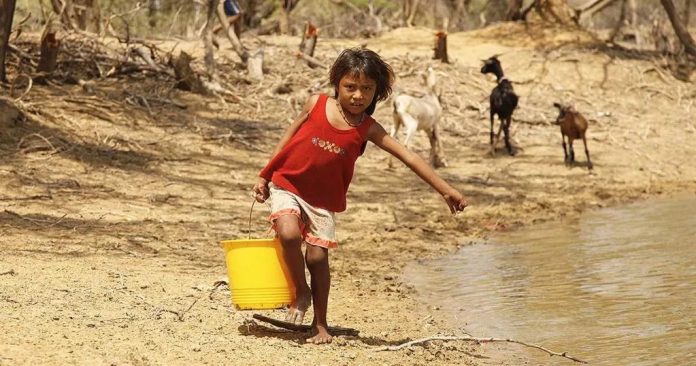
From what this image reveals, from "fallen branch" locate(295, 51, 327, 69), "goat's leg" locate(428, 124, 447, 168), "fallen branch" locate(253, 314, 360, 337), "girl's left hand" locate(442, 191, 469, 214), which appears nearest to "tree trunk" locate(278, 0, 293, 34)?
"fallen branch" locate(295, 51, 327, 69)

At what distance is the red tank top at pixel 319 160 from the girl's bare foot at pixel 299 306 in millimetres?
453

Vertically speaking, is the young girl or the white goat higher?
the young girl

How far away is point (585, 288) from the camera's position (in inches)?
308

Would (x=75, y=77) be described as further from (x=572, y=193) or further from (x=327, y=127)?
(x=327, y=127)

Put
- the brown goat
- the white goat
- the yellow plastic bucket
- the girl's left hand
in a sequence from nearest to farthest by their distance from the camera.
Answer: the girl's left hand → the yellow plastic bucket → the white goat → the brown goat

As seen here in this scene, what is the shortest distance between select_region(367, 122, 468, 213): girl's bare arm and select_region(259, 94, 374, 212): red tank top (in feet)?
0.21

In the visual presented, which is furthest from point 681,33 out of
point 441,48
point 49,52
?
point 49,52

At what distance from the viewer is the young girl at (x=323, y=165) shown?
536 cm

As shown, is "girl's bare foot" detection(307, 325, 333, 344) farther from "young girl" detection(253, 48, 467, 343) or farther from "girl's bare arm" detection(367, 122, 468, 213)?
"girl's bare arm" detection(367, 122, 468, 213)

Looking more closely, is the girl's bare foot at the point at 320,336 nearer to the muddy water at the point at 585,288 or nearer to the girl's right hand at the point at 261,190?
the girl's right hand at the point at 261,190

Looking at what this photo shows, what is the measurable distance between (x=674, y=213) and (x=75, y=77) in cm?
794

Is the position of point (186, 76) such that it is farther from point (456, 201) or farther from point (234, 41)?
point (456, 201)

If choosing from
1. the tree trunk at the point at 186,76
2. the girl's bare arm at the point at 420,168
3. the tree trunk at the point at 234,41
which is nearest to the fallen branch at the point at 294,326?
the girl's bare arm at the point at 420,168

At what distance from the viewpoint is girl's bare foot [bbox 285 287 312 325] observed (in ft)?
18.2
